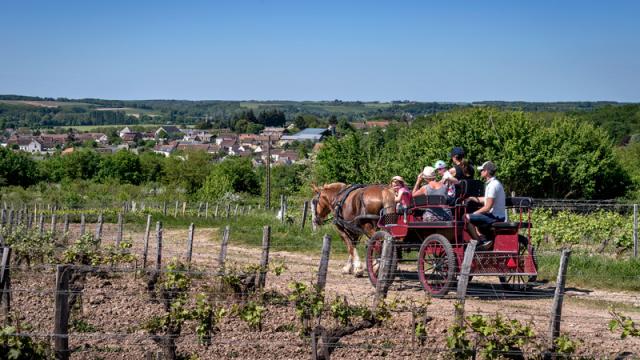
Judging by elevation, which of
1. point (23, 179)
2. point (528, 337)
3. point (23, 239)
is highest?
point (528, 337)

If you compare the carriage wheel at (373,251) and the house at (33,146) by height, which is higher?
the carriage wheel at (373,251)

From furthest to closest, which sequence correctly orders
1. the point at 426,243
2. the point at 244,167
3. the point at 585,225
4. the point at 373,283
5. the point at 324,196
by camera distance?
the point at 244,167 < the point at 585,225 < the point at 324,196 < the point at 373,283 < the point at 426,243

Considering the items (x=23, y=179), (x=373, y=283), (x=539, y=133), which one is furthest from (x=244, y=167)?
(x=373, y=283)

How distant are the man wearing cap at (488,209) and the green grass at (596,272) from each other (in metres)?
2.80

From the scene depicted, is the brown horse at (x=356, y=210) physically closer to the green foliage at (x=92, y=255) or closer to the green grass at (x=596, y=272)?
the green grass at (x=596, y=272)

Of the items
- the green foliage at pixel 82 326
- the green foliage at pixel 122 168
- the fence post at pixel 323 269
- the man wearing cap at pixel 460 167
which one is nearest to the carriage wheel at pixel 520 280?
the man wearing cap at pixel 460 167

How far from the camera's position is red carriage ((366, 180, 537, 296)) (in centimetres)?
1141

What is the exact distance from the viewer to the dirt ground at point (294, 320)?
9062 mm

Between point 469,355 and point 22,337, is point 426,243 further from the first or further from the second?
point 22,337

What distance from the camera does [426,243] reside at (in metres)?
11.8

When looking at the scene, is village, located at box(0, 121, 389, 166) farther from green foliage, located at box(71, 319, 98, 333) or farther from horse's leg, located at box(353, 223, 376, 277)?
green foliage, located at box(71, 319, 98, 333)

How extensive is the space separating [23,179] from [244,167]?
24.5 m

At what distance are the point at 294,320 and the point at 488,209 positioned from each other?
126 inches

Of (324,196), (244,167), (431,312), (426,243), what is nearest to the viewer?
(431,312)
